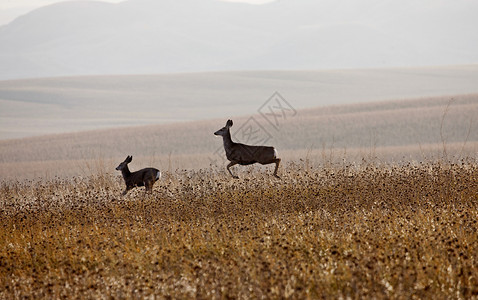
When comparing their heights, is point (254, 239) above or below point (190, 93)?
below

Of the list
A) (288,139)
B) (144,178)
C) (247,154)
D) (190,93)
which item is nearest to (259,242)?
(247,154)

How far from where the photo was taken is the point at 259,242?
734cm

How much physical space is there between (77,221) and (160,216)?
3.80 ft

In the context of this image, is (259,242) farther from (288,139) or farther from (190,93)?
(190,93)

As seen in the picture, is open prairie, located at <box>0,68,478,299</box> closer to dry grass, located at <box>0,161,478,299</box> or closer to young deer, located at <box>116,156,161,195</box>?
dry grass, located at <box>0,161,478,299</box>

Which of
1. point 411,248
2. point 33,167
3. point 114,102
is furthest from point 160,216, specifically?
point 114,102

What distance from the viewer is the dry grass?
5656 millimetres

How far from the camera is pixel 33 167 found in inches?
957

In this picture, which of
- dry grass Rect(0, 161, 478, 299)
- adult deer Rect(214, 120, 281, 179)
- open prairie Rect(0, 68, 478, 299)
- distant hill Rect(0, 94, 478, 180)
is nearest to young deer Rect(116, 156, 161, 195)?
open prairie Rect(0, 68, 478, 299)

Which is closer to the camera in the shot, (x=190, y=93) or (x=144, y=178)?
(x=144, y=178)

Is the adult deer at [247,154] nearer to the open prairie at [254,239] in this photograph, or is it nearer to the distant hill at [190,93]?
the open prairie at [254,239]

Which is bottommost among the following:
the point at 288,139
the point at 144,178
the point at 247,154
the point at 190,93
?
the point at 288,139

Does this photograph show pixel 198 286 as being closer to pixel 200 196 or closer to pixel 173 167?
pixel 200 196

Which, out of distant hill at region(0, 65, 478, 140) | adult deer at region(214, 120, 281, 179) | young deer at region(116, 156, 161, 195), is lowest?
young deer at region(116, 156, 161, 195)
